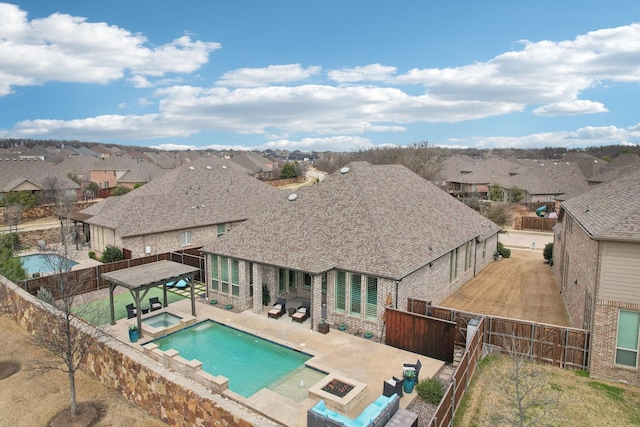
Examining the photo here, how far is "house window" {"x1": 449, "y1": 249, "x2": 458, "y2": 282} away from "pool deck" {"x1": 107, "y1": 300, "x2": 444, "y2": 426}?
8.33 metres

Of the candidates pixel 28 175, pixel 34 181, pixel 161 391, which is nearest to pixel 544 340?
pixel 161 391

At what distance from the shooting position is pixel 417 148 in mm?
75312

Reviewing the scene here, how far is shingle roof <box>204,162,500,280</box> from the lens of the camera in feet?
60.6

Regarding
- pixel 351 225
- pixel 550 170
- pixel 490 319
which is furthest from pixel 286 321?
pixel 550 170

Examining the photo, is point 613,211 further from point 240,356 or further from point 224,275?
point 224,275

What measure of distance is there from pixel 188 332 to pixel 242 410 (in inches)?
376

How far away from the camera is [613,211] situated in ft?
50.3

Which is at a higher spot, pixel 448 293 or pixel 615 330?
pixel 615 330

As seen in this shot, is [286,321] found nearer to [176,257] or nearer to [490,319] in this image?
[490,319]

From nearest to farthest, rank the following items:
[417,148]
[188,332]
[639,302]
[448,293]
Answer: [639,302], [188,332], [448,293], [417,148]

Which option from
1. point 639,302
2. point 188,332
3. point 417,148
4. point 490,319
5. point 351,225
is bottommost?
point 188,332

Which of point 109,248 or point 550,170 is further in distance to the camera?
point 550,170

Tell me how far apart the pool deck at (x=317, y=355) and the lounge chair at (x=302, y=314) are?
0.66 ft

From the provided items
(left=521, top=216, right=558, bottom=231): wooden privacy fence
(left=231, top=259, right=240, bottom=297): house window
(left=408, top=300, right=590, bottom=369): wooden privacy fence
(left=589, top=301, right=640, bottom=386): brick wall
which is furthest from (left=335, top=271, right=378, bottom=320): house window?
(left=521, top=216, right=558, bottom=231): wooden privacy fence
